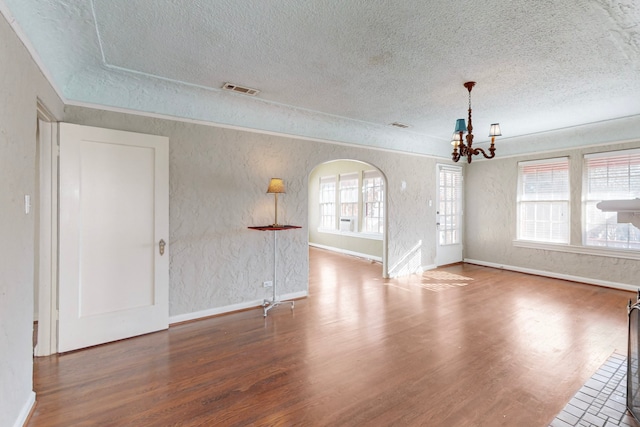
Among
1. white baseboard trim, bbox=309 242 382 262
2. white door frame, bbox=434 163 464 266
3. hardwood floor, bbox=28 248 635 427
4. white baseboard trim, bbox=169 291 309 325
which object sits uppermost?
A: white door frame, bbox=434 163 464 266

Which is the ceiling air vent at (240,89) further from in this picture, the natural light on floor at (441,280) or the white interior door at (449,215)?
the white interior door at (449,215)

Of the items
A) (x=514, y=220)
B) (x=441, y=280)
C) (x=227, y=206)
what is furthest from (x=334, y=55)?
(x=514, y=220)

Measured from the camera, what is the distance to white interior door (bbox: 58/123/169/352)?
2826 millimetres

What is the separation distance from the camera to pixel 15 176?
1.80 metres

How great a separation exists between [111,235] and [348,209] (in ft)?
19.3

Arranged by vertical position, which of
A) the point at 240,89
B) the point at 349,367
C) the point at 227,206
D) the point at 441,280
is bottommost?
the point at 349,367

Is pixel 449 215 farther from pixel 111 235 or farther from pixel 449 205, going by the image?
pixel 111 235

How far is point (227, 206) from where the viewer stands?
380 cm

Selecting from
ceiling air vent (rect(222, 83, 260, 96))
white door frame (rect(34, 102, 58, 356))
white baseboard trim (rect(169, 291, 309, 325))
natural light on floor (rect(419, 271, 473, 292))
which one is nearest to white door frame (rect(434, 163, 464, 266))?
natural light on floor (rect(419, 271, 473, 292))

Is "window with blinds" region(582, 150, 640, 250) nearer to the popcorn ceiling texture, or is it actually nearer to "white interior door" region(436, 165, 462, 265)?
"white interior door" region(436, 165, 462, 265)

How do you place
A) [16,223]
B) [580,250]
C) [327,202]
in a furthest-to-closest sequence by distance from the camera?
[327,202], [580,250], [16,223]

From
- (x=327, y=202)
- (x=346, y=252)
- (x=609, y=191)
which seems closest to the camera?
(x=609, y=191)

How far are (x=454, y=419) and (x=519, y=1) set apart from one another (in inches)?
107

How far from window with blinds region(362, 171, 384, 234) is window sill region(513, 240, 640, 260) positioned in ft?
9.39
